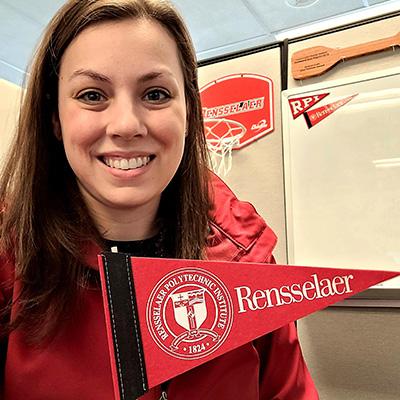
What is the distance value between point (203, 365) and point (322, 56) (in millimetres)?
704

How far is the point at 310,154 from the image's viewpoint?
3.60ft

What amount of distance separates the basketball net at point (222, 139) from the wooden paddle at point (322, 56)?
18 cm

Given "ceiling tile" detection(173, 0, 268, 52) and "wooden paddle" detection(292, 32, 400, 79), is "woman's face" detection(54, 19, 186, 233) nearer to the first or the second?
"wooden paddle" detection(292, 32, 400, 79)

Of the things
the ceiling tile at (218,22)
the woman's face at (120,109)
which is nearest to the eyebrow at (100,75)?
the woman's face at (120,109)

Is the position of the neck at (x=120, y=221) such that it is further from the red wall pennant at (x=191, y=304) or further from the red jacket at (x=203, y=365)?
the red wall pennant at (x=191, y=304)

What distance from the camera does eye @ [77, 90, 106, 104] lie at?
26.9 inches

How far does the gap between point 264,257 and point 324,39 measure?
543 mm

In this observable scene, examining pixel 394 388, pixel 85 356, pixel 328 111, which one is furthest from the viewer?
pixel 328 111

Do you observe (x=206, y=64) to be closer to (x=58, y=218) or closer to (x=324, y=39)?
(x=324, y=39)

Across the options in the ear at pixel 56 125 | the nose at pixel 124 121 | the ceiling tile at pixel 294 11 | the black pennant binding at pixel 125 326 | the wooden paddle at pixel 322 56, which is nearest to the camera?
the black pennant binding at pixel 125 326

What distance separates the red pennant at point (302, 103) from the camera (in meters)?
1.10

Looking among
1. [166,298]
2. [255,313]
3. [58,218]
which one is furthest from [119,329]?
[58,218]

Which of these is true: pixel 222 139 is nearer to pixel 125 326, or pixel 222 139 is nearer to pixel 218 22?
pixel 125 326

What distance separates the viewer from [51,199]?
77 centimetres
